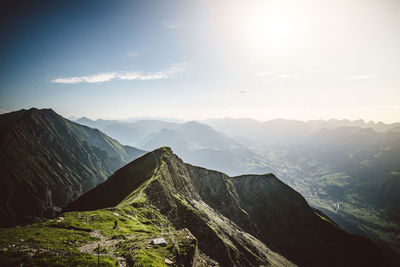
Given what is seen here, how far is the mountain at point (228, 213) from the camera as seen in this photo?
61.5m

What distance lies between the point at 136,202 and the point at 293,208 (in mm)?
126390

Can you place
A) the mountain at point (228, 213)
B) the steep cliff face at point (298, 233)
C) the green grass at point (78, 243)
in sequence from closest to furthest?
the green grass at point (78, 243) < the mountain at point (228, 213) < the steep cliff face at point (298, 233)

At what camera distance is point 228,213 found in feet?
367

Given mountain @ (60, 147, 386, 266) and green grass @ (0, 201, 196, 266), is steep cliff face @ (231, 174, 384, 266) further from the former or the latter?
green grass @ (0, 201, 196, 266)

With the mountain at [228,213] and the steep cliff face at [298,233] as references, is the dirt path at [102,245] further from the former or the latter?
the steep cliff face at [298,233]

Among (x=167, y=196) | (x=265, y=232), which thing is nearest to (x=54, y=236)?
(x=167, y=196)

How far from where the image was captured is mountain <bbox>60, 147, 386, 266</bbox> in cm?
6147

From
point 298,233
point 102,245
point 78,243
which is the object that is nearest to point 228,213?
point 298,233

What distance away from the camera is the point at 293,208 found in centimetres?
13100

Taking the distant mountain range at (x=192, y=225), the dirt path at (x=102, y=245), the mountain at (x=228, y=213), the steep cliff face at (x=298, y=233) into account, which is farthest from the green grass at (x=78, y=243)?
the steep cliff face at (x=298, y=233)

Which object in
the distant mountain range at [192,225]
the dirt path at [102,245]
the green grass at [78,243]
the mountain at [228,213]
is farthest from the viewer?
the mountain at [228,213]

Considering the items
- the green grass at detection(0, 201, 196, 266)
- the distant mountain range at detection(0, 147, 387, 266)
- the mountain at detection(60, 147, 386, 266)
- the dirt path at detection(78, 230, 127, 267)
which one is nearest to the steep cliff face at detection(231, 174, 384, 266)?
the mountain at detection(60, 147, 386, 266)

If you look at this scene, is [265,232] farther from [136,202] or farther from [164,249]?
[164,249]

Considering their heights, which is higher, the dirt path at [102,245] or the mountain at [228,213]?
the dirt path at [102,245]
